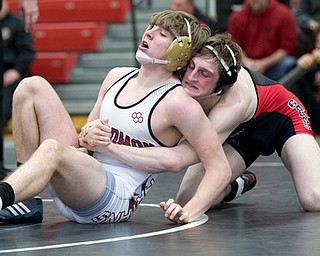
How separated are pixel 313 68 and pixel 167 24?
5282mm

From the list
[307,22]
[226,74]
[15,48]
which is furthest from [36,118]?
[307,22]

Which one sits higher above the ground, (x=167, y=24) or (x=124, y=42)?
(x=167, y=24)

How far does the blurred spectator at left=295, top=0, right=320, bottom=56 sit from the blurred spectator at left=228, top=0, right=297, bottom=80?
26 cm

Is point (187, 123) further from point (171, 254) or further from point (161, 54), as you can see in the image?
point (171, 254)

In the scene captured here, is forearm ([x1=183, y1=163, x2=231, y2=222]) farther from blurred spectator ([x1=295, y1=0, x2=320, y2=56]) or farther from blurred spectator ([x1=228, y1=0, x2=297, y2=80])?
blurred spectator ([x1=295, y1=0, x2=320, y2=56])

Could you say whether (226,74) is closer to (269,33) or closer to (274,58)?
(274,58)

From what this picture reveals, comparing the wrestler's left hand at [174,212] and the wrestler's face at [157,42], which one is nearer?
the wrestler's left hand at [174,212]

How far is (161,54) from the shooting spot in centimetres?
516

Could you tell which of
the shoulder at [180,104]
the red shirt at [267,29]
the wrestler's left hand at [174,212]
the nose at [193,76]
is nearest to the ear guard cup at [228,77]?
the nose at [193,76]

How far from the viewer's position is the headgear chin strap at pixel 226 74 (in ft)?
17.3

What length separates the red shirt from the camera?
10344 millimetres

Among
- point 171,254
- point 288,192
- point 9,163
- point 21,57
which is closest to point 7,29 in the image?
point 21,57

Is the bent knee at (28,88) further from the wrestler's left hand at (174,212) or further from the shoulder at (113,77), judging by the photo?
the wrestler's left hand at (174,212)

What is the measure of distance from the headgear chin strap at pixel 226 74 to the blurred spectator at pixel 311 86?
474 centimetres
